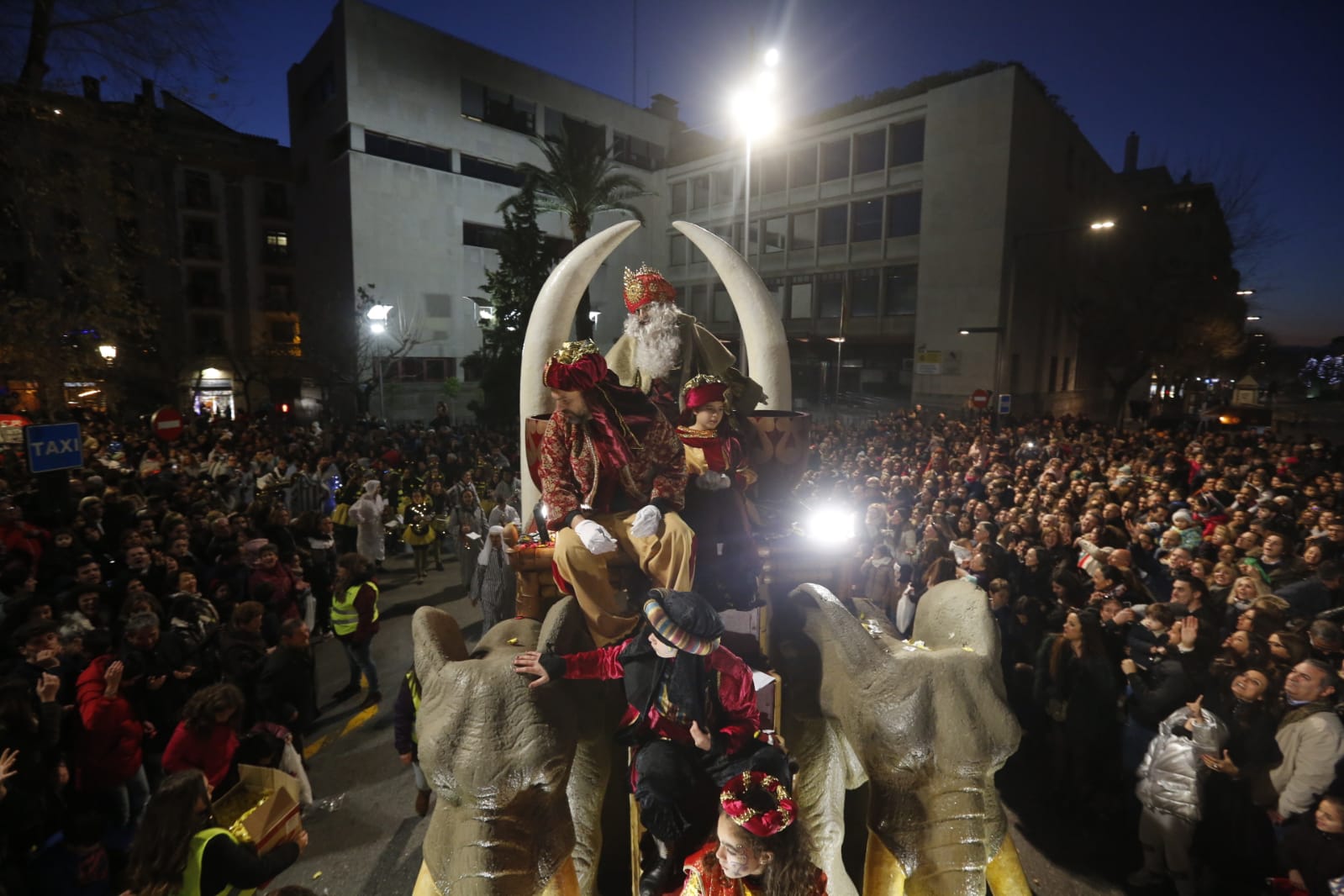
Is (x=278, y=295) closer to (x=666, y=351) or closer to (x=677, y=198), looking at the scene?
(x=677, y=198)

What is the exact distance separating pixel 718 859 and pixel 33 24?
52.8 ft

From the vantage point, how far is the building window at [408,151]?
91.0 ft

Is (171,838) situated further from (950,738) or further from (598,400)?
(950,738)

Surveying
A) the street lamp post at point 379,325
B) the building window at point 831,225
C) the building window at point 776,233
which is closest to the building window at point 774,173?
the building window at point 776,233

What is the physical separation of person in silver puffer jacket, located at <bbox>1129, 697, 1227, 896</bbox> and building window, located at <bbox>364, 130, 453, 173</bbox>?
31239 mm

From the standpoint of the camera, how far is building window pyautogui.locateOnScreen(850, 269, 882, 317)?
30.0 metres

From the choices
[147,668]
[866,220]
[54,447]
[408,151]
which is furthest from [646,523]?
[408,151]

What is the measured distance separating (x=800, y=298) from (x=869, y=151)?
696 cm

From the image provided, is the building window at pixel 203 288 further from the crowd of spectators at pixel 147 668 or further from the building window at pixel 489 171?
the crowd of spectators at pixel 147 668

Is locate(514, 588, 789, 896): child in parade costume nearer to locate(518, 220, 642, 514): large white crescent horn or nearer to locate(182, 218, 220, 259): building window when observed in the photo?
locate(518, 220, 642, 514): large white crescent horn

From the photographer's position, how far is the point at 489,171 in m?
31.4

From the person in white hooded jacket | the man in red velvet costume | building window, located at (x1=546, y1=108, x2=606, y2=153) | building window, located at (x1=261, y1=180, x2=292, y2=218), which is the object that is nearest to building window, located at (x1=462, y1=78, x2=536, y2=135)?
building window, located at (x1=546, y1=108, x2=606, y2=153)

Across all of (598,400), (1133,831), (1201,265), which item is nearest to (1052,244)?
(1201,265)

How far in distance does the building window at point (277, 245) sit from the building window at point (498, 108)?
12.7m
